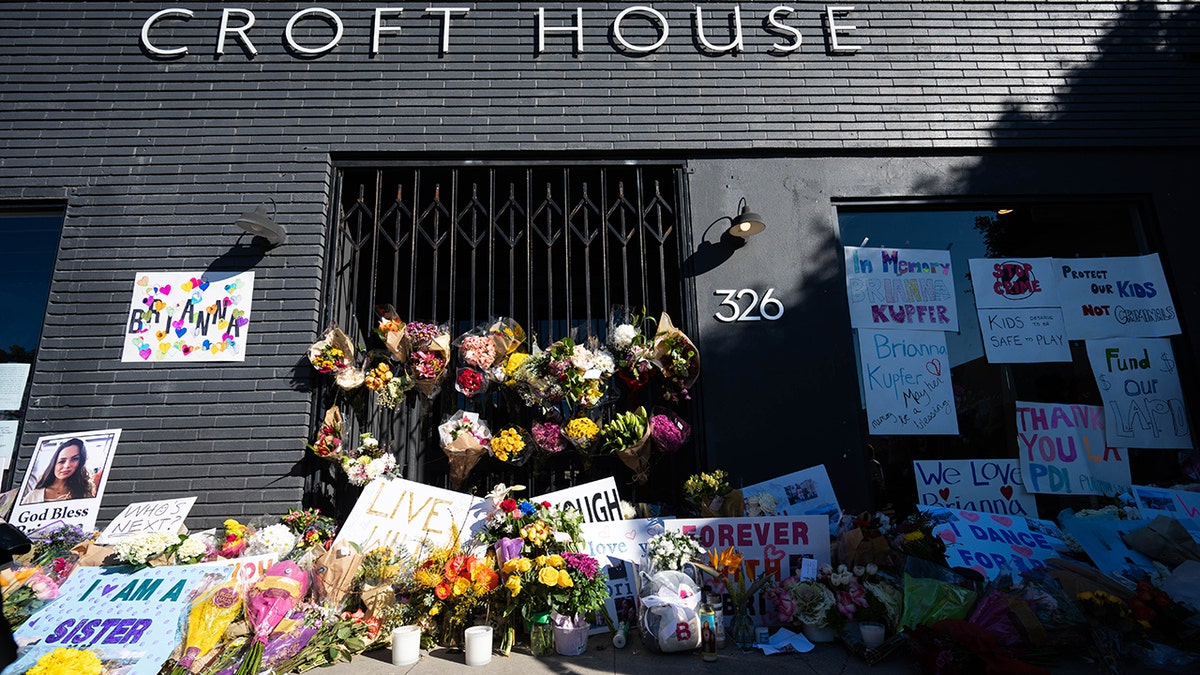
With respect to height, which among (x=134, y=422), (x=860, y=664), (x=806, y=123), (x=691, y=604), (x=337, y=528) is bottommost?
(x=860, y=664)

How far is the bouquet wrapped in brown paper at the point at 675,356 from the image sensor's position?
14.9 ft

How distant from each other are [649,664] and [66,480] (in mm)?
4218

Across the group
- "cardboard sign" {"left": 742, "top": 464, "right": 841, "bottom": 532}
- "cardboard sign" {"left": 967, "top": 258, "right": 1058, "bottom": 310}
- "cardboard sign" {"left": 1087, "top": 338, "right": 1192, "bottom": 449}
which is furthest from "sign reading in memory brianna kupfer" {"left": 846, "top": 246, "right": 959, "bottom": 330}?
"cardboard sign" {"left": 742, "top": 464, "right": 841, "bottom": 532}

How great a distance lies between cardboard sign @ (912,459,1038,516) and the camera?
15.5 ft

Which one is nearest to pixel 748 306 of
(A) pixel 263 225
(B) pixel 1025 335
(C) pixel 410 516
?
(B) pixel 1025 335

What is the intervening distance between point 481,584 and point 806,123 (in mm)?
4349

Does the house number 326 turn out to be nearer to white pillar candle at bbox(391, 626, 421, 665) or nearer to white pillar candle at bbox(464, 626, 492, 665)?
white pillar candle at bbox(464, 626, 492, 665)

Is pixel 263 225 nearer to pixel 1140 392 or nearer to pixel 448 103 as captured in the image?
pixel 448 103

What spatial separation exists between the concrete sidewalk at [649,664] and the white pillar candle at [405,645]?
41 millimetres

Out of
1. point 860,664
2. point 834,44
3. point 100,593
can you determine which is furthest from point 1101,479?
point 100,593

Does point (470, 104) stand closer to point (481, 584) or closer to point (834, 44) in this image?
point (834, 44)

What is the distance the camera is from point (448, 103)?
5.33 metres

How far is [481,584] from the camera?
3430 mm

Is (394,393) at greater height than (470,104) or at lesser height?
lesser
